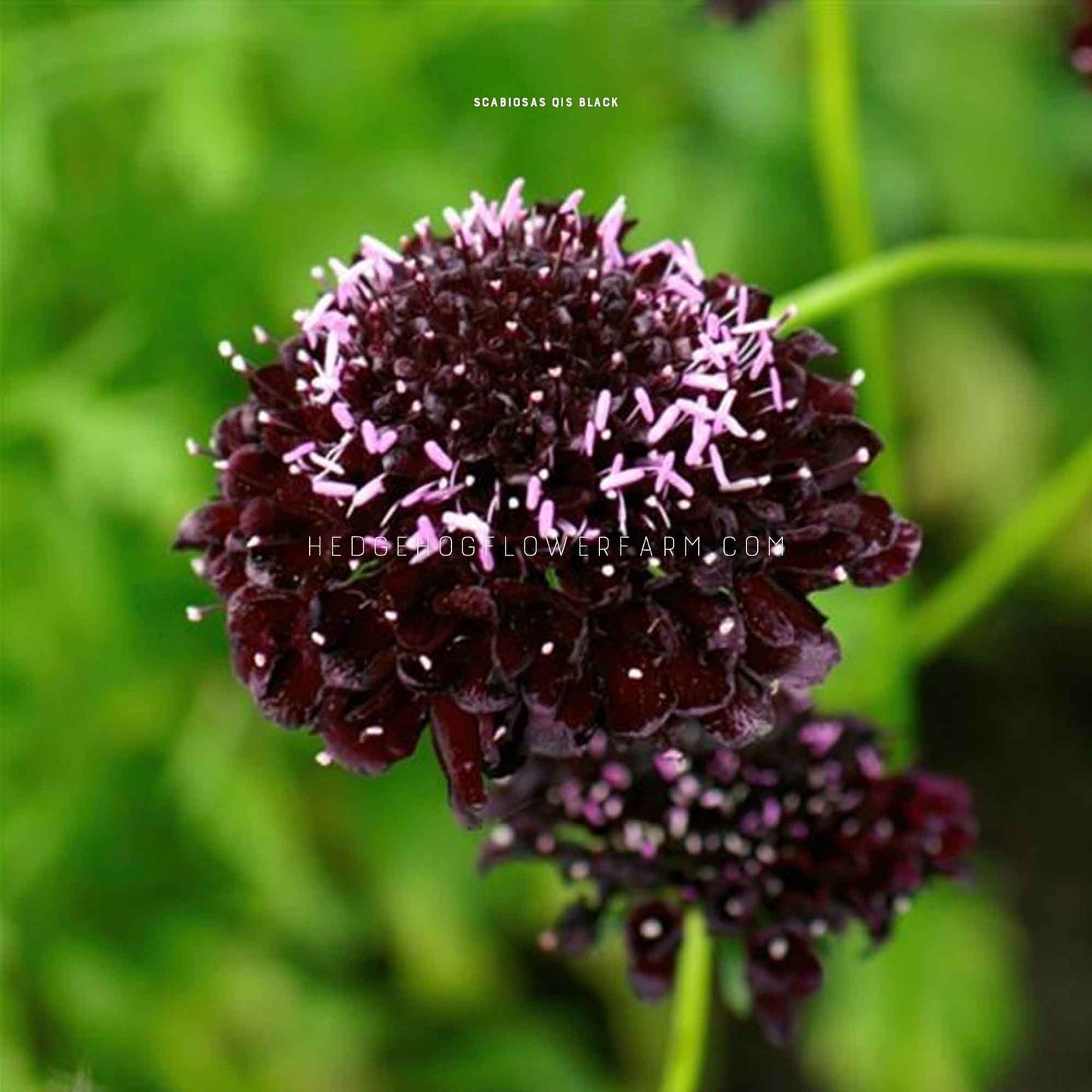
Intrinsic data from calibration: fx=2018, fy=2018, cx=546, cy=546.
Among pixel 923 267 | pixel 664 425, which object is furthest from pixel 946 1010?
pixel 664 425

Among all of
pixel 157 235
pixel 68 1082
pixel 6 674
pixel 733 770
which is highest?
pixel 157 235

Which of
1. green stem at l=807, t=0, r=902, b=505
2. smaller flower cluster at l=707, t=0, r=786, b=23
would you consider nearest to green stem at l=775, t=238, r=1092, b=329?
green stem at l=807, t=0, r=902, b=505

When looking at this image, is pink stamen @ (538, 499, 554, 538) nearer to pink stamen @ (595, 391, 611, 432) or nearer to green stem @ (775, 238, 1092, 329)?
pink stamen @ (595, 391, 611, 432)

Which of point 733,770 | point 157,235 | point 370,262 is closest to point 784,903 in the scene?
point 733,770

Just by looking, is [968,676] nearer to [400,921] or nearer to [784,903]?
[400,921]

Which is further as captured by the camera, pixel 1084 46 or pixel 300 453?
pixel 1084 46

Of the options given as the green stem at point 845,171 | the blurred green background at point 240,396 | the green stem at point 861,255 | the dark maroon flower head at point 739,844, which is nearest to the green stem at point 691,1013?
the dark maroon flower head at point 739,844

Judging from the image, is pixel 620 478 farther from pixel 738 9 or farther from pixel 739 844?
pixel 738 9
